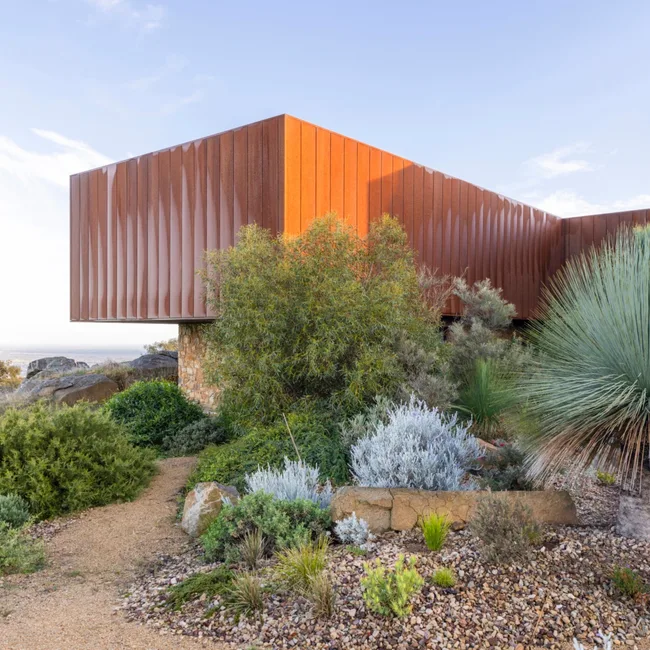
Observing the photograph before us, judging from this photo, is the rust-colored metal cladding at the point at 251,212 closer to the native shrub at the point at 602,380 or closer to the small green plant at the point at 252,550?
the native shrub at the point at 602,380

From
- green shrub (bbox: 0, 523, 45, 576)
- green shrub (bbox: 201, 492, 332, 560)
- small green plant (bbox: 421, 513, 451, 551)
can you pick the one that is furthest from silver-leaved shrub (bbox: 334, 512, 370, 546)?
green shrub (bbox: 0, 523, 45, 576)

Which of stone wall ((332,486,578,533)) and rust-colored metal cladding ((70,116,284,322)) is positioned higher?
rust-colored metal cladding ((70,116,284,322))

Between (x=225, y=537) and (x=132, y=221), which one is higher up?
(x=132, y=221)

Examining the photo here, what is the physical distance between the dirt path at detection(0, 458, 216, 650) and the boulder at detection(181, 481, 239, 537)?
0.13m

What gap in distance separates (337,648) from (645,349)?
7.64 ft

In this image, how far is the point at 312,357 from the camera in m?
5.93

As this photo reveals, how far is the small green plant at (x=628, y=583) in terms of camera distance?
2756 mm

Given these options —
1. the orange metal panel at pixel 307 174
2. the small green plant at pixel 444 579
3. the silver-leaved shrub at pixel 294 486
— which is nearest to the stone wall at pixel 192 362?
the orange metal panel at pixel 307 174

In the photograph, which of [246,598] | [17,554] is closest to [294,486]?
[246,598]

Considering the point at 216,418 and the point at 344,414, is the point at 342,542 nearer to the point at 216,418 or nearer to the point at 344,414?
the point at 344,414

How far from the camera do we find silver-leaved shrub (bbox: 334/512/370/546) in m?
3.44

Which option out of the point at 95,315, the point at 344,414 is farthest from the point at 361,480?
the point at 95,315

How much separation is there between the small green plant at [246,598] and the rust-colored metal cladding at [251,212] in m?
6.11

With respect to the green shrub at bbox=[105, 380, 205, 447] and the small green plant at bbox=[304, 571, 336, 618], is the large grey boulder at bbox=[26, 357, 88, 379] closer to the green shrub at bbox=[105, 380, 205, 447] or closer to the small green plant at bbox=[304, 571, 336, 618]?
the green shrub at bbox=[105, 380, 205, 447]
